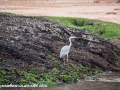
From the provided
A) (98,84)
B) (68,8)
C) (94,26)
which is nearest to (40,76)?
(98,84)

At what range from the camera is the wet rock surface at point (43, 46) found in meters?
20.6

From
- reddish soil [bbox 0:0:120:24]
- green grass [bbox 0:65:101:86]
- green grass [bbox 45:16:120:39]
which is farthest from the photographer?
reddish soil [bbox 0:0:120:24]

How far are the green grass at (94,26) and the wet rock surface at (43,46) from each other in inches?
137

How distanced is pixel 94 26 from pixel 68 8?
37.0ft

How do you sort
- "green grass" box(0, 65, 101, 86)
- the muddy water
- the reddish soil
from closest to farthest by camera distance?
the muddy water, "green grass" box(0, 65, 101, 86), the reddish soil

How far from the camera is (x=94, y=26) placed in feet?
99.6

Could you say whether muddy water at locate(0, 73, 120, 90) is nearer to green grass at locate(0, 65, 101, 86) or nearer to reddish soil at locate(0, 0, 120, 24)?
green grass at locate(0, 65, 101, 86)

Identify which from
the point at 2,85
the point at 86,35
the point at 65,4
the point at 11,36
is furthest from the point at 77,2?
the point at 2,85

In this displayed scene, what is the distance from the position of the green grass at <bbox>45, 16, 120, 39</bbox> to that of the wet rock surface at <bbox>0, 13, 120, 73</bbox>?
3.47 metres

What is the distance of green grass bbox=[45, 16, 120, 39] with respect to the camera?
95.1ft

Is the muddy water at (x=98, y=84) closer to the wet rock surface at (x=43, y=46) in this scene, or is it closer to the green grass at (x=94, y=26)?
the wet rock surface at (x=43, y=46)

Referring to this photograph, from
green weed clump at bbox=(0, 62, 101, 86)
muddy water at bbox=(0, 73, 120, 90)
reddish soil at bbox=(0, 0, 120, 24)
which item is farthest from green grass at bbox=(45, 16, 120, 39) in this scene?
green weed clump at bbox=(0, 62, 101, 86)

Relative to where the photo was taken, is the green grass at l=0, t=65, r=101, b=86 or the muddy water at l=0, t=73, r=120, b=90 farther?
the green grass at l=0, t=65, r=101, b=86

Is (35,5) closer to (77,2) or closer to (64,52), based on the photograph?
(77,2)
